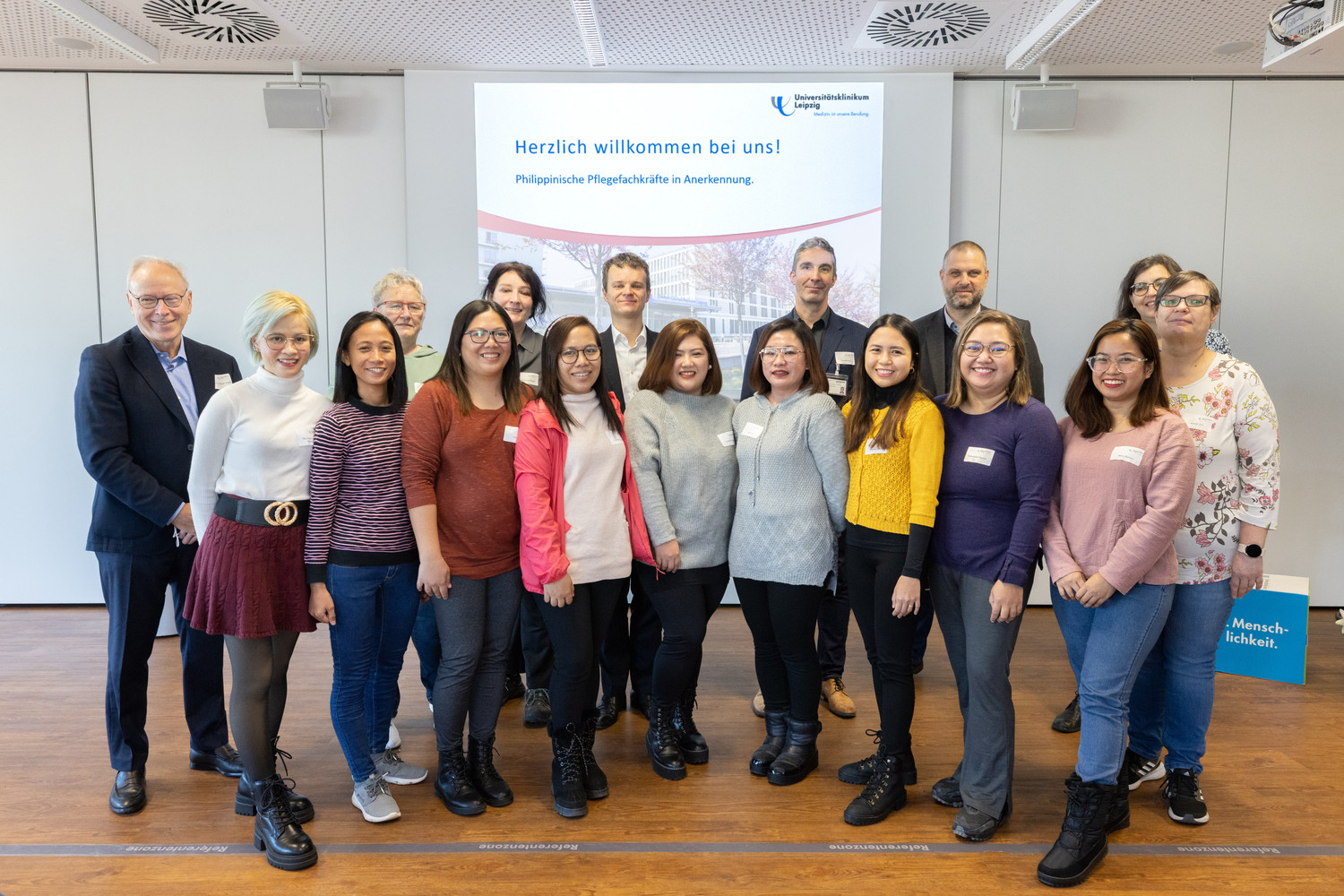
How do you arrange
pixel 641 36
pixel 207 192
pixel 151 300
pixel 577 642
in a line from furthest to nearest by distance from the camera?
pixel 207 192 < pixel 641 36 < pixel 151 300 < pixel 577 642

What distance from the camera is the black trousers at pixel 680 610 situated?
8.82 feet

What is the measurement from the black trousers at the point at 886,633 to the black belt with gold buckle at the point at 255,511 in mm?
1697

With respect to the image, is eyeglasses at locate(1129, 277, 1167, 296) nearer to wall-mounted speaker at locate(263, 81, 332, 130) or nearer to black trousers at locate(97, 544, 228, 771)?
black trousers at locate(97, 544, 228, 771)

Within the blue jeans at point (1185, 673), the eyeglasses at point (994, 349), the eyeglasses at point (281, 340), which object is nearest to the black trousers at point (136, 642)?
the eyeglasses at point (281, 340)

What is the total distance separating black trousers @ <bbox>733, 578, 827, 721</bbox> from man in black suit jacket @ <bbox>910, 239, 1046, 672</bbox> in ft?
2.62

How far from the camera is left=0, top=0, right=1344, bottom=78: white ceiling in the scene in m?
3.89

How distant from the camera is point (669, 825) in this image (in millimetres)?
2514

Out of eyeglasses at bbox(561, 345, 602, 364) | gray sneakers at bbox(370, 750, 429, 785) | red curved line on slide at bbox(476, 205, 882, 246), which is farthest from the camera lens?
red curved line on slide at bbox(476, 205, 882, 246)

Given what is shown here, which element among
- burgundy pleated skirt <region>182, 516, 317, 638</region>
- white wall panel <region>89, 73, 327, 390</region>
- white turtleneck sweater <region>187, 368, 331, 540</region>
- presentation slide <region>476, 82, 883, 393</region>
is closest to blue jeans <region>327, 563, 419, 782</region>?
burgundy pleated skirt <region>182, 516, 317, 638</region>

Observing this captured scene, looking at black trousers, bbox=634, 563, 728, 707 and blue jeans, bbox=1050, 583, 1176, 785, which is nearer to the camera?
blue jeans, bbox=1050, 583, 1176, 785

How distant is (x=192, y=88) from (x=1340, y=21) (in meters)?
5.36

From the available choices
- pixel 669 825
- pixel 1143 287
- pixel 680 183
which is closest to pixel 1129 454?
pixel 1143 287

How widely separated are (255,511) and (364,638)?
1.63ft

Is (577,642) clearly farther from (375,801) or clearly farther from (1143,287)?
(1143,287)
